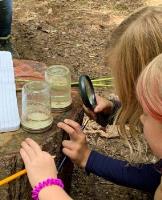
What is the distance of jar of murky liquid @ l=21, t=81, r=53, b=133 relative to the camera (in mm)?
1546

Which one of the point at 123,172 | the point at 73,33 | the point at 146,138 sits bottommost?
the point at 73,33

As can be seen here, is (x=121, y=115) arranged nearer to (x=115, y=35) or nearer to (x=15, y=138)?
(x=115, y=35)

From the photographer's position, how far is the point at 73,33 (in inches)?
146

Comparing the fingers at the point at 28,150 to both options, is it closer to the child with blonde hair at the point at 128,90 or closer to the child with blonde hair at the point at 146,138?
the child with blonde hair at the point at 146,138

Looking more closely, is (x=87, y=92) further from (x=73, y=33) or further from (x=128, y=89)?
(x=73, y=33)

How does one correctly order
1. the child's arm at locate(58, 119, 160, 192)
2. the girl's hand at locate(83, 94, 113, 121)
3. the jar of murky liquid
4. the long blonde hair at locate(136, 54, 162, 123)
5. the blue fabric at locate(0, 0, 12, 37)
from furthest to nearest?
the blue fabric at locate(0, 0, 12, 37)
the girl's hand at locate(83, 94, 113, 121)
the child's arm at locate(58, 119, 160, 192)
the jar of murky liquid
the long blonde hair at locate(136, 54, 162, 123)

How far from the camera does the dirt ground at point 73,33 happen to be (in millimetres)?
3189

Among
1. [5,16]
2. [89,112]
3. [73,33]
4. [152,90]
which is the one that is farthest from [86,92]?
[73,33]

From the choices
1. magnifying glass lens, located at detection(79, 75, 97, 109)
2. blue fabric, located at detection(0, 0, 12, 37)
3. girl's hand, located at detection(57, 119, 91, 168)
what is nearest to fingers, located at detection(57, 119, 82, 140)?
girl's hand, located at detection(57, 119, 91, 168)

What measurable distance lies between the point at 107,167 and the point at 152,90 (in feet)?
1.83

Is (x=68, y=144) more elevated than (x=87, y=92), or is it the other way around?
(x=87, y=92)

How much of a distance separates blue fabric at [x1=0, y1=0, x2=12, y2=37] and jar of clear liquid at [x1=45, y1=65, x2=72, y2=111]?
133 cm

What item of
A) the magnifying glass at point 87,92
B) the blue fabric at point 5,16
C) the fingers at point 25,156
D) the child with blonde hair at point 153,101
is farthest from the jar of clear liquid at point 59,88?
the blue fabric at point 5,16

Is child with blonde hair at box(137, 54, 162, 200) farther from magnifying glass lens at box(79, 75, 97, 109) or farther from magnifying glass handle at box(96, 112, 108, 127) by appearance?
magnifying glass handle at box(96, 112, 108, 127)
